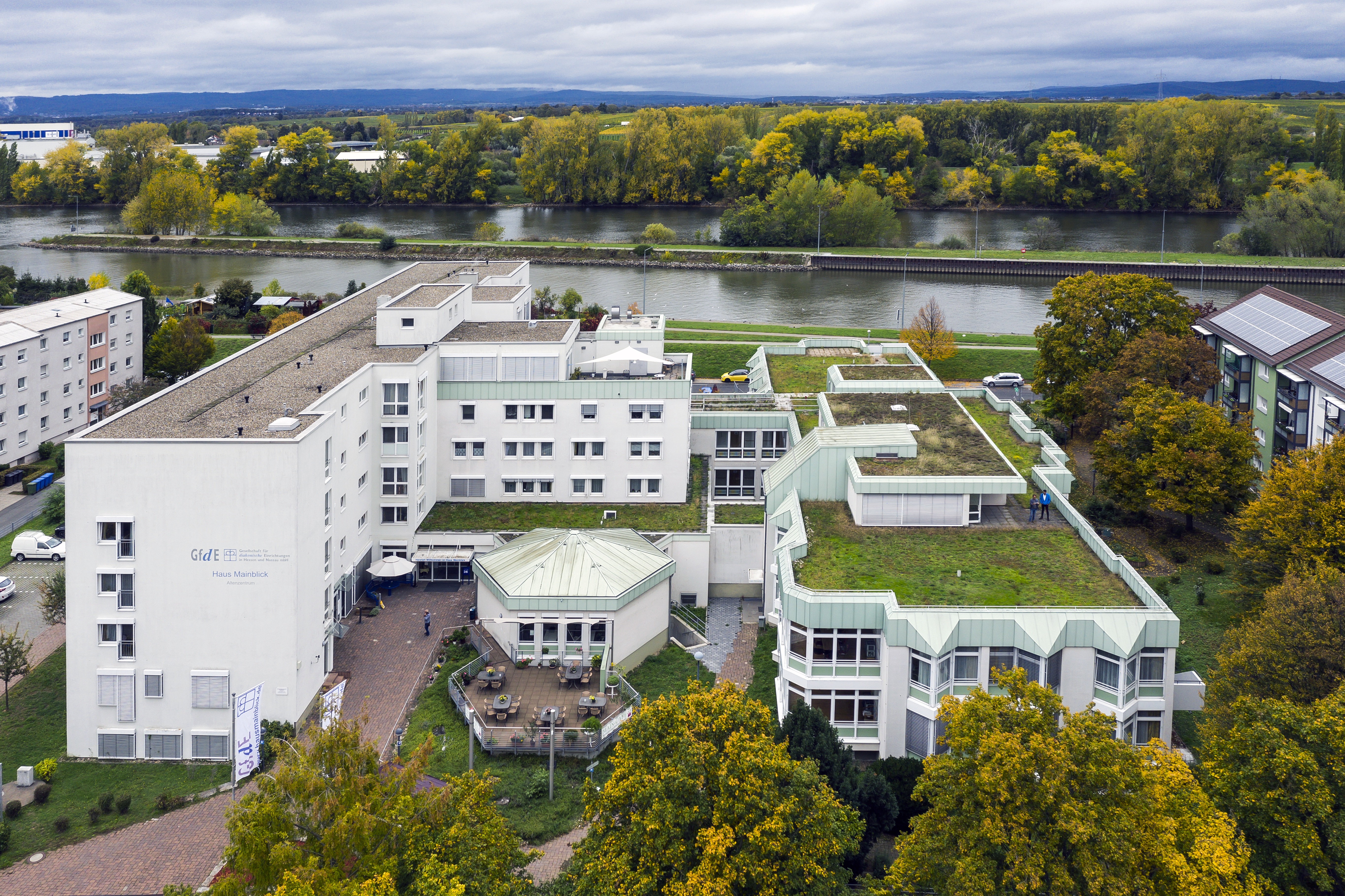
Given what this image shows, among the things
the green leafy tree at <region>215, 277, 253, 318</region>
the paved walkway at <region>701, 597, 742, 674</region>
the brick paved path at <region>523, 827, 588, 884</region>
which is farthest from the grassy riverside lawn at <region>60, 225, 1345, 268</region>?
the brick paved path at <region>523, 827, 588, 884</region>

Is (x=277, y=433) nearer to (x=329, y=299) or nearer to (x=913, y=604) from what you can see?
(x=913, y=604)

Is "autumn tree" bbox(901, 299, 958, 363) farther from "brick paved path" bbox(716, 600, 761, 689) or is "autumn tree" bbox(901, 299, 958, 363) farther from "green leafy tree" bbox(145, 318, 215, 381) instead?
"green leafy tree" bbox(145, 318, 215, 381)

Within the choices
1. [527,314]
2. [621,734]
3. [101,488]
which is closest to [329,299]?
[527,314]

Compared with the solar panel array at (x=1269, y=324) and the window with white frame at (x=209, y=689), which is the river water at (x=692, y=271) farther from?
the window with white frame at (x=209, y=689)

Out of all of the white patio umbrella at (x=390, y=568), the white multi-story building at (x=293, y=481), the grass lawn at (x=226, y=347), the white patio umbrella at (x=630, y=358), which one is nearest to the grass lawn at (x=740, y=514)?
the white multi-story building at (x=293, y=481)

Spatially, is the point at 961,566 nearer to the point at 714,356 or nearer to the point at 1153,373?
the point at 1153,373

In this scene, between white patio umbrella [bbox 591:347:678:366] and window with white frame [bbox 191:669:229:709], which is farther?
white patio umbrella [bbox 591:347:678:366]
